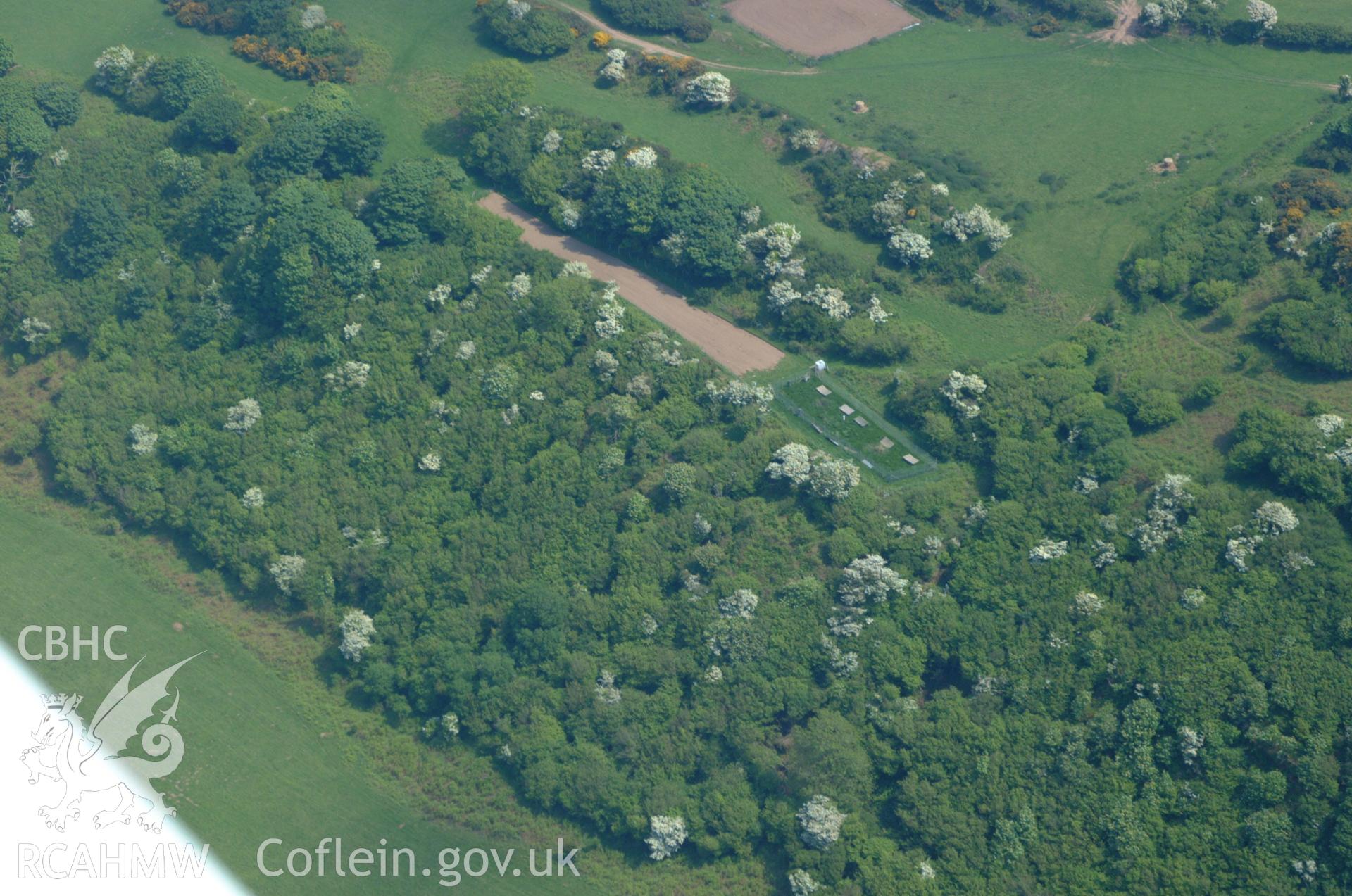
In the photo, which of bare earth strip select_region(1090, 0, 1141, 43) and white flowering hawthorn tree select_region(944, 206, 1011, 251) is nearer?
white flowering hawthorn tree select_region(944, 206, 1011, 251)

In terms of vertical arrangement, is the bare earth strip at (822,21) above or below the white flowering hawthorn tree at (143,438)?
above

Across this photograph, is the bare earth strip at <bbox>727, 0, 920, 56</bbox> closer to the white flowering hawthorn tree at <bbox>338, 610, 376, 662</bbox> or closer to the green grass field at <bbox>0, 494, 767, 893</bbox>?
the white flowering hawthorn tree at <bbox>338, 610, 376, 662</bbox>

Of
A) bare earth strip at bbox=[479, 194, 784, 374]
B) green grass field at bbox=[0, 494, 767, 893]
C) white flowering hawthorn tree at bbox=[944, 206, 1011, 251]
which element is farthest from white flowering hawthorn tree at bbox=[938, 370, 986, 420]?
green grass field at bbox=[0, 494, 767, 893]

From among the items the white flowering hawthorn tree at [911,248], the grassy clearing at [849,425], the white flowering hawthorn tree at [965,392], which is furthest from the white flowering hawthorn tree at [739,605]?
the white flowering hawthorn tree at [911,248]

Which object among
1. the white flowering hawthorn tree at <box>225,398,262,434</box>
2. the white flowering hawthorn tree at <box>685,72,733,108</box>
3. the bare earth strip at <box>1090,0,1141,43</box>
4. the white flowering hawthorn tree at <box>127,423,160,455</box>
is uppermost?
the bare earth strip at <box>1090,0,1141,43</box>

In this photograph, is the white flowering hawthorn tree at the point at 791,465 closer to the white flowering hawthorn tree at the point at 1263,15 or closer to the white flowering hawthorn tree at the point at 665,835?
the white flowering hawthorn tree at the point at 665,835

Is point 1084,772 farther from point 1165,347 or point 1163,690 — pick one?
point 1165,347

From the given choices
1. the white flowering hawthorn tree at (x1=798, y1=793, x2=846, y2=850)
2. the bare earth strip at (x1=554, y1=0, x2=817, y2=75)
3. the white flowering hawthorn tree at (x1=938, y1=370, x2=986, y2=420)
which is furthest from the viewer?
the bare earth strip at (x1=554, y1=0, x2=817, y2=75)

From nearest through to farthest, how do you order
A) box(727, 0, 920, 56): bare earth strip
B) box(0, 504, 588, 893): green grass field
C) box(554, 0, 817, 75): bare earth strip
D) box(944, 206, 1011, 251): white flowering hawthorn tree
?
box(0, 504, 588, 893): green grass field
box(944, 206, 1011, 251): white flowering hawthorn tree
box(554, 0, 817, 75): bare earth strip
box(727, 0, 920, 56): bare earth strip
